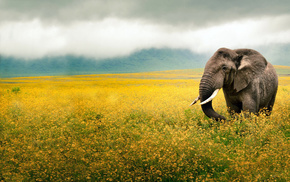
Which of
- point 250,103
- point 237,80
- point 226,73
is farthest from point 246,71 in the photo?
point 250,103

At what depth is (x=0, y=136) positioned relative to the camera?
23.8ft

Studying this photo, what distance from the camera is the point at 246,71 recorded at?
7742 millimetres

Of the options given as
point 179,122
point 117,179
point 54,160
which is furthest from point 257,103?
point 54,160

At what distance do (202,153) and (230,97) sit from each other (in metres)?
3.74

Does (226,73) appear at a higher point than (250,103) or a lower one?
higher

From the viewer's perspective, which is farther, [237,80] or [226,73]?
[237,80]

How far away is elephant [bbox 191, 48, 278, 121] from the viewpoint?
7.26 meters

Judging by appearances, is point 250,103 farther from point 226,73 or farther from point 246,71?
point 226,73

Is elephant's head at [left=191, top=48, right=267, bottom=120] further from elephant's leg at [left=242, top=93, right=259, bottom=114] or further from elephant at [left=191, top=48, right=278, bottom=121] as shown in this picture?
elephant's leg at [left=242, top=93, right=259, bottom=114]

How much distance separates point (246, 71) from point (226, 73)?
0.82 metres

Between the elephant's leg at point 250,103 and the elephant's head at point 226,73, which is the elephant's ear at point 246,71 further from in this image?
the elephant's leg at point 250,103

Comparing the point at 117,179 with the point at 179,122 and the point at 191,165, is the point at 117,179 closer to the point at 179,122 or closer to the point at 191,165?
the point at 191,165

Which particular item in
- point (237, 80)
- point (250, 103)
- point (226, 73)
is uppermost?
point (226, 73)

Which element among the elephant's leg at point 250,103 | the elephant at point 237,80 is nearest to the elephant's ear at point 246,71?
the elephant at point 237,80
